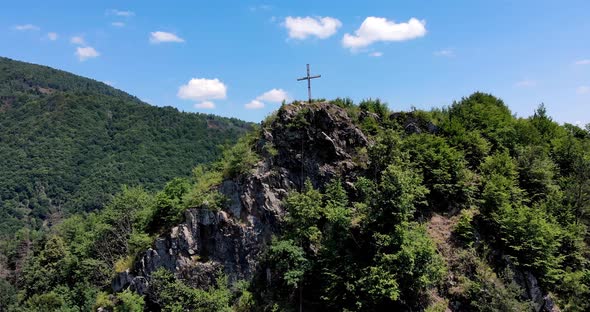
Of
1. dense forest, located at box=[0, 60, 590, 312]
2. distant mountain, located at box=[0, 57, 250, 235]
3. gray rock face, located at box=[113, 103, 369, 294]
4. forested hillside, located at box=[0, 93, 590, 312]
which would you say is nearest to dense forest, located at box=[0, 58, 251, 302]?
distant mountain, located at box=[0, 57, 250, 235]

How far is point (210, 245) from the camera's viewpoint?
92.4ft

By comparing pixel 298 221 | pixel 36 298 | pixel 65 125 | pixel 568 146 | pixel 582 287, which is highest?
pixel 65 125

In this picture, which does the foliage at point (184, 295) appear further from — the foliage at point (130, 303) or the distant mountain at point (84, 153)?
the distant mountain at point (84, 153)

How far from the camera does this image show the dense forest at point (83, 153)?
15038 cm

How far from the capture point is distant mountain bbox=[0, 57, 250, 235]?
15112cm

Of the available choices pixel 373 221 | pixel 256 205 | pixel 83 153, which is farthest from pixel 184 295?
pixel 83 153

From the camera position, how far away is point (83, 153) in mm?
167500

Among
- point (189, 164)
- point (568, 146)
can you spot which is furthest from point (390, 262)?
point (189, 164)

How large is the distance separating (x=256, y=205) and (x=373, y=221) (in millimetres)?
8533

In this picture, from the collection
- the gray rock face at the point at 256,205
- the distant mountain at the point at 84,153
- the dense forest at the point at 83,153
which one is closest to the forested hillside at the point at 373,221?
the gray rock face at the point at 256,205

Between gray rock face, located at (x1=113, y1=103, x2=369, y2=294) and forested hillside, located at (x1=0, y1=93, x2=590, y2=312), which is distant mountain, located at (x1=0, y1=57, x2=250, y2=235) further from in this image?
forested hillside, located at (x1=0, y1=93, x2=590, y2=312)

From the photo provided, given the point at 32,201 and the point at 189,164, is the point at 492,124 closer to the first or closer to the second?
the point at 189,164

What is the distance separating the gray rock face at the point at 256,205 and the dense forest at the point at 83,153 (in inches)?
4475

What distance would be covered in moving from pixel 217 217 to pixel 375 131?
503 inches
